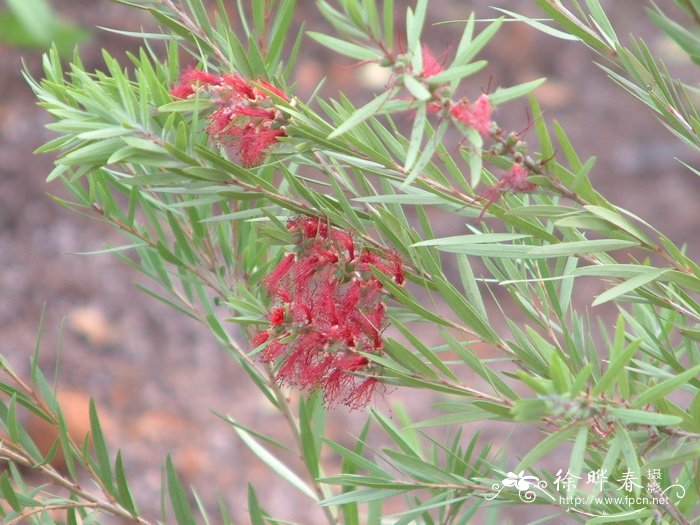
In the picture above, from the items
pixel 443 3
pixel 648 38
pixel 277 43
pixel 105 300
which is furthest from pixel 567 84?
pixel 277 43

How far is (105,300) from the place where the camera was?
1.59 meters

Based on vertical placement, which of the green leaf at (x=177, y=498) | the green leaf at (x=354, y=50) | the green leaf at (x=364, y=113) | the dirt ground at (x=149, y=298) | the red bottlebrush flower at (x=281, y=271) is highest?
the green leaf at (x=354, y=50)

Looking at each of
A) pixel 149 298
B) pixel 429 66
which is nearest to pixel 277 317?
pixel 429 66

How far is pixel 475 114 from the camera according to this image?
0.28m

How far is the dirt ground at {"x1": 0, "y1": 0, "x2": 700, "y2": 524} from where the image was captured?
143 cm

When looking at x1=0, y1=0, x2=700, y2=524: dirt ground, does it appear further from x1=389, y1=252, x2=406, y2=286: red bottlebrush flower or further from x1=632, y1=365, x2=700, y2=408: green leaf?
x1=632, y1=365, x2=700, y2=408: green leaf

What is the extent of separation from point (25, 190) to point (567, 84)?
49.7 inches

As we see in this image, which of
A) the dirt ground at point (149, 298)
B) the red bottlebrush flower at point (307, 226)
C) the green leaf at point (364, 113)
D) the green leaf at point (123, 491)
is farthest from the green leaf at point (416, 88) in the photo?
the dirt ground at point (149, 298)

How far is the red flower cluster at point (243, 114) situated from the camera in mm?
333

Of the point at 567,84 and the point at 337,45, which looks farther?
the point at 567,84

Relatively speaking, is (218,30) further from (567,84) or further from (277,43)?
(567,84)

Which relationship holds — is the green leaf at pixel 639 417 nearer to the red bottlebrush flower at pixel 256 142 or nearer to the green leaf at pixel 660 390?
the green leaf at pixel 660 390

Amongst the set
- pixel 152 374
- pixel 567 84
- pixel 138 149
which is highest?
pixel 138 149

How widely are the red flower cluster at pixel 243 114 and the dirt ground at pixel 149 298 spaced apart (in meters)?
1.01
